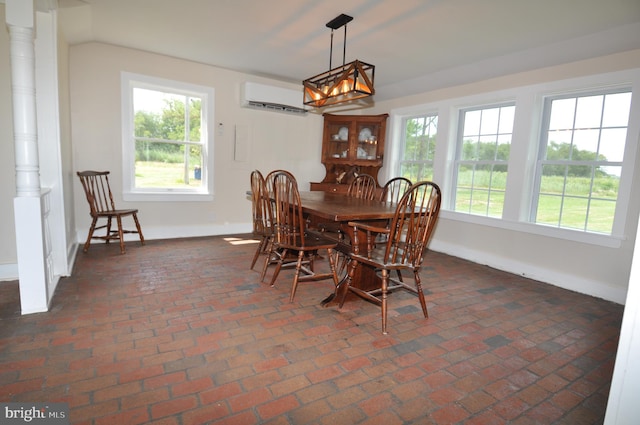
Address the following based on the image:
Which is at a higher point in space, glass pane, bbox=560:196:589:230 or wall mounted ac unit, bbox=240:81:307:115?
wall mounted ac unit, bbox=240:81:307:115

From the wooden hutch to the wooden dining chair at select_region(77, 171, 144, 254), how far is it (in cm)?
291

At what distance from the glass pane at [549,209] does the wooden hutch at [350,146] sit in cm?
242

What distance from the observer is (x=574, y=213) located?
134 inches

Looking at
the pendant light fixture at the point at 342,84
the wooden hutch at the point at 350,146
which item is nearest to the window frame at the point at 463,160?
the wooden hutch at the point at 350,146

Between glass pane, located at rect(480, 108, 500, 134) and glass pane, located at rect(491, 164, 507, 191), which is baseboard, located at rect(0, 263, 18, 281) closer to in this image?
glass pane, located at rect(491, 164, 507, 191)

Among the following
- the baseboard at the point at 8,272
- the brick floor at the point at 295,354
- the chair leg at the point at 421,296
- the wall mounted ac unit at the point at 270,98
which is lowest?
the brick floor at the point at 295,354

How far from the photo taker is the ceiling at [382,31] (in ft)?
8.94

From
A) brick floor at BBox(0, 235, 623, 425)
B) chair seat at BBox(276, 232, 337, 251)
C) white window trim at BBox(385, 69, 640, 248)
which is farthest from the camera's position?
white window trim at BBox(385, 69, 640, 248)

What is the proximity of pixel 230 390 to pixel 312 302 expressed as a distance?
1.13 m

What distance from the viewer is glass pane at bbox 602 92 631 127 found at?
10.1 ft

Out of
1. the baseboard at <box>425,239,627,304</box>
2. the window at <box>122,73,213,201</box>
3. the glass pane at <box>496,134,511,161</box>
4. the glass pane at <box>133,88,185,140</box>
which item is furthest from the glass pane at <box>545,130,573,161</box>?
the glass pane at <box>133,88,185,140</box>

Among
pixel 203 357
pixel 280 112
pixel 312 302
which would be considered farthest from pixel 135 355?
pixel 280 112

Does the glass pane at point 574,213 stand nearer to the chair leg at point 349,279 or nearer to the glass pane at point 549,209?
the glass pane at point 549,209

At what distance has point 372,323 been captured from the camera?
2336 mm
